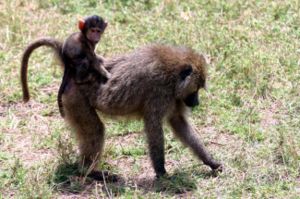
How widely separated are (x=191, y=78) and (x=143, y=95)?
16.9 inches

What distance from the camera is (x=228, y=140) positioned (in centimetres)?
742

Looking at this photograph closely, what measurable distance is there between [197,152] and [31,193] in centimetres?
154

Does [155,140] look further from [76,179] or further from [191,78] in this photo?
[76,179]

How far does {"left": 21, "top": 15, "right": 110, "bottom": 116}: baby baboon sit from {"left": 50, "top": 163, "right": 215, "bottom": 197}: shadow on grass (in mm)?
630

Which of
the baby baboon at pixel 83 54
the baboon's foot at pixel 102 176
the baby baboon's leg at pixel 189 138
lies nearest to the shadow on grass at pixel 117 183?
the baboon's foot at pixel 102 176

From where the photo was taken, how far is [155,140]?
21.8 ft

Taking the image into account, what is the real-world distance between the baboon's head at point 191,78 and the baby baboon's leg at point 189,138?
11.2 inches

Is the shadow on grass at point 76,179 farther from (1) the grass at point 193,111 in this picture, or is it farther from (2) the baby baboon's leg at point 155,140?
(2) the baby baboon's leg at point 155,140

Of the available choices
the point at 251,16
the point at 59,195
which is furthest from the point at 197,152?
the point at 251,16

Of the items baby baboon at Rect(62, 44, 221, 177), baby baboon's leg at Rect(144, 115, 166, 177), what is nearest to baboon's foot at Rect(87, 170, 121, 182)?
baby baboon at Rect(62, 44, 221, 177)

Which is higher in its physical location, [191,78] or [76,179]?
[191,78]

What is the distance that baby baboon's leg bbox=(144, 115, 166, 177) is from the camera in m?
6.64

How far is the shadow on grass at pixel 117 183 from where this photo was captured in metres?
6.54

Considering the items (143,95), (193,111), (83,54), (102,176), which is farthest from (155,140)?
(193,111)
